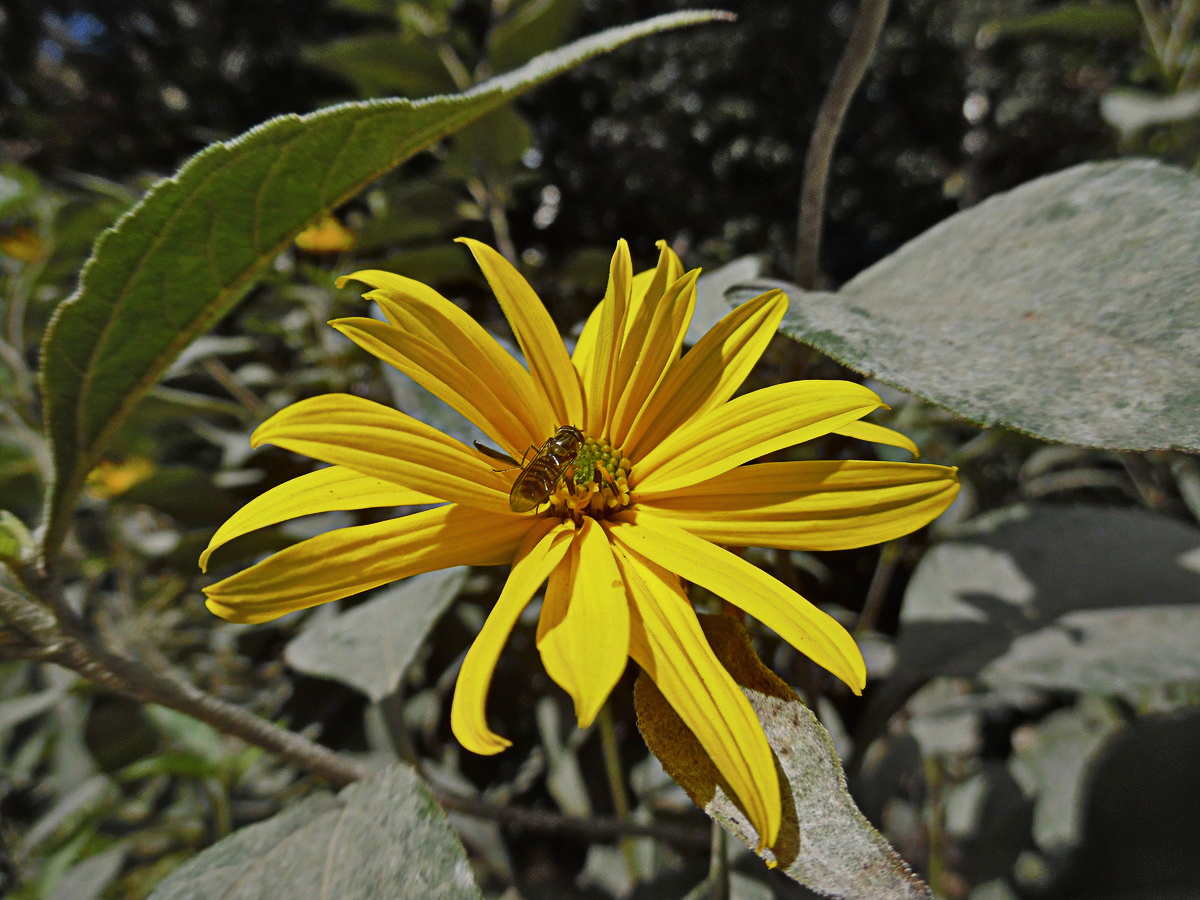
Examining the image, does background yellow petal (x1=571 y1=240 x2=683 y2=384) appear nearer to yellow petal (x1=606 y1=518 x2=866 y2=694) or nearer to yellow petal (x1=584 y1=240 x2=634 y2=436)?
yellow petal (x1=584 y1=240 x2=634 y2=436)

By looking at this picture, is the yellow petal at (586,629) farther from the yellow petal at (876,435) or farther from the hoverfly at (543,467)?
the yellow petal at (876,435)

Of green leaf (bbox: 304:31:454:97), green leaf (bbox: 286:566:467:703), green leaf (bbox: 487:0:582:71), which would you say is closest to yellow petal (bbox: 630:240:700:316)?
green leaf (bbox: 286:566:467:703)

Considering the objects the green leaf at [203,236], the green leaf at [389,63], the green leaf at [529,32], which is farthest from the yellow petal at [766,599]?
the green leaf at [389,63]

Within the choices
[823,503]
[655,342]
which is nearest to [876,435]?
[823,503]

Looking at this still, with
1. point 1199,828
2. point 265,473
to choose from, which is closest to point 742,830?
point 1199,828

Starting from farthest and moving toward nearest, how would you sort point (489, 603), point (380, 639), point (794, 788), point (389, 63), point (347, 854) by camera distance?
point (389, 63)
point (489, 603)
point (380, 639)
point (347, 854)
point (794, 788)

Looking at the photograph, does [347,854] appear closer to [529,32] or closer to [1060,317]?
[1060,317]
